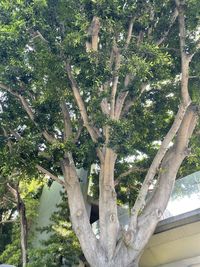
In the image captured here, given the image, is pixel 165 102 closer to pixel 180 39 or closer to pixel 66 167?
pixel 180 39

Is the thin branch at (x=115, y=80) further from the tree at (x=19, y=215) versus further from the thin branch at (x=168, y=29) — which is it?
the tree at (x=19, y=215)

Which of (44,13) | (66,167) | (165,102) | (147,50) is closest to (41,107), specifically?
(66,167)

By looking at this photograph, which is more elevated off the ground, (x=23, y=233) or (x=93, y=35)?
(x=93, y=35)

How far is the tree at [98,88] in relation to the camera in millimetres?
6504

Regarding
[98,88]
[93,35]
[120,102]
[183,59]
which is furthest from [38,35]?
[183,59]

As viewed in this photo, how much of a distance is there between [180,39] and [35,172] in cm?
407

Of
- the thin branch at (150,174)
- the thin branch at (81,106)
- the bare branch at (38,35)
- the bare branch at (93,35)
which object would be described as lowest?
the thin branch at (150,174)

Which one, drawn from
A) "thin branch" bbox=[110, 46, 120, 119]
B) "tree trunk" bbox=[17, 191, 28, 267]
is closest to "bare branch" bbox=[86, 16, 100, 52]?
"thin branch" bbox=[110, 46, 120, 119]

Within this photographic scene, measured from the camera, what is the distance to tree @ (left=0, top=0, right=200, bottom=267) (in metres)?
6.50

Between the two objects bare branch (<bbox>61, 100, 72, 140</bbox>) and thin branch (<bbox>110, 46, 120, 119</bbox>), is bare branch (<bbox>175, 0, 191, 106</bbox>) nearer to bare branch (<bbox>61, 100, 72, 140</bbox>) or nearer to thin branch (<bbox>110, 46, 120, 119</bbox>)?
thin branch (<bbox>110, 46, 120, 119</bbox>)

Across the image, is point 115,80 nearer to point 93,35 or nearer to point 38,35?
point 93,35

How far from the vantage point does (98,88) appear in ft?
22.1

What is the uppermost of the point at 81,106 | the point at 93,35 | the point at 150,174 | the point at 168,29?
the point at 168,29

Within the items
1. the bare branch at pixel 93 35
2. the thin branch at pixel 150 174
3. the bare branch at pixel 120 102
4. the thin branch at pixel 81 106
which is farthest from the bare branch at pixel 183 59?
the thin branch at pixel 81 106
